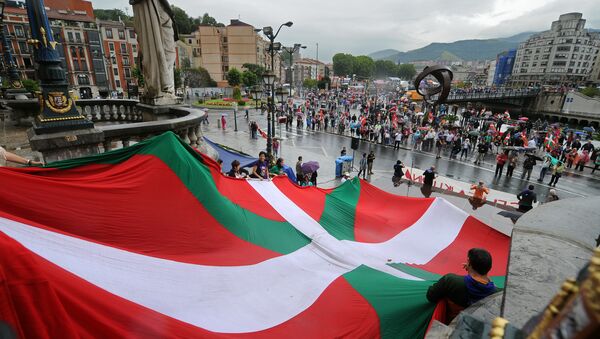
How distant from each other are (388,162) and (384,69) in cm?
14742

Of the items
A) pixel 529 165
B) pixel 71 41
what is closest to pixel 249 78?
pixel 71 41

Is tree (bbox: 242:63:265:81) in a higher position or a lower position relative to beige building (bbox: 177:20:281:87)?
lower

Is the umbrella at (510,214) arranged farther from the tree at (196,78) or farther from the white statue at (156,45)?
the tree at (196,78)

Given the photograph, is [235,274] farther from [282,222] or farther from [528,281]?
[528,281]

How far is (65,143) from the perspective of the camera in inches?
196

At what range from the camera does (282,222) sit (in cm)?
473

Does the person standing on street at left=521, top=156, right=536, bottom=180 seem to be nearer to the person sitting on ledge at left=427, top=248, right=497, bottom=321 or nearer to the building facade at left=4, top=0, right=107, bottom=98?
the person sitting on ledge at left=427, top=248, right=497, bottom=321

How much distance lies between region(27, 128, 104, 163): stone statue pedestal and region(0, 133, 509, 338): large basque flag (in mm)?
1671

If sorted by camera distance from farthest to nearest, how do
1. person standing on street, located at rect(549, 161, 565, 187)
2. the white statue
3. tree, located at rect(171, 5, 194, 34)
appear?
tree, located at rect(171, 5, 194, 34), person standing on street, located at rect(549, 161, 565, 187), the white statue

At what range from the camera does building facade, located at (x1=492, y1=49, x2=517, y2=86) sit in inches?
4464

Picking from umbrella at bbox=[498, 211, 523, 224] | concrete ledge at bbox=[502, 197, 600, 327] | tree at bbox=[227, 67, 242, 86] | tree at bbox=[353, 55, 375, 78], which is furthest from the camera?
tree at bbox=[353, 55, 375, 78]

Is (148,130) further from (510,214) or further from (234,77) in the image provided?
(234,77)

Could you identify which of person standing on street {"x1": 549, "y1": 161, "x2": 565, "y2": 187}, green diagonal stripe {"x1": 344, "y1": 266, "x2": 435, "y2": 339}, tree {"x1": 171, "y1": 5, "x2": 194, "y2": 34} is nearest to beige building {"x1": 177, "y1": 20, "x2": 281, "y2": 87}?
tree {"x1": 171, "y1": 5, "x2": 194, "y2": 34}

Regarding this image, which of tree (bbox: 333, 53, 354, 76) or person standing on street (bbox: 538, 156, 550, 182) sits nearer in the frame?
person standing on street (bbox: 538, 156, 550, 182)
